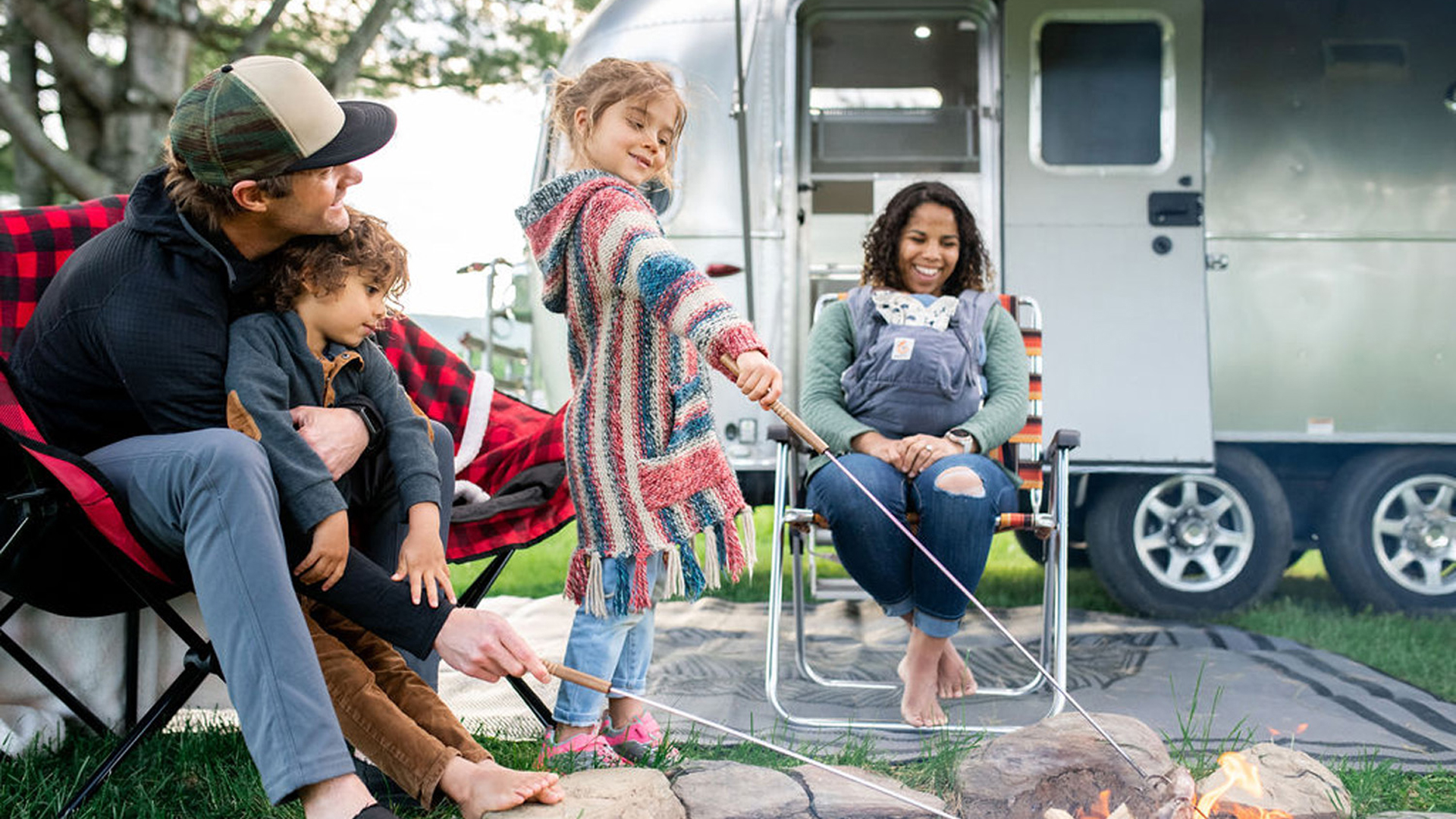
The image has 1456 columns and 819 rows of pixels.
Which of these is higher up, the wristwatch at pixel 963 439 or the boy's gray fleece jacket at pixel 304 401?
the boy's gray fleece jacket at pixel 304 401

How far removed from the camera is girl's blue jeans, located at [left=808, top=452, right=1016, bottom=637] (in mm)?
2662

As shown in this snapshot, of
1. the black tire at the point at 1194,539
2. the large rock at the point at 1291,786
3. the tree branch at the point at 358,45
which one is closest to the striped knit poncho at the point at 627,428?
the large rock at the point at 1291,786

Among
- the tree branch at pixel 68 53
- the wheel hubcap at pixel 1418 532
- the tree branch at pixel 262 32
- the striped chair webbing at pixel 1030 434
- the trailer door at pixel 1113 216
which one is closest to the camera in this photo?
the striped chair webbing at pixel 1030 434

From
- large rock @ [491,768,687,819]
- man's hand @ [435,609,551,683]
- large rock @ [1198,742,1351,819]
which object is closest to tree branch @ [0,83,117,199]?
man's hand @ [435,609,551,683]

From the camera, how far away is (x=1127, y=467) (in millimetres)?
4164

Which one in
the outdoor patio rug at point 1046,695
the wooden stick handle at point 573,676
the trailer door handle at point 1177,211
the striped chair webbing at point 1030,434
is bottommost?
the outdoor patio rug at point 1046,695

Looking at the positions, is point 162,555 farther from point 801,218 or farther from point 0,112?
point 0,112

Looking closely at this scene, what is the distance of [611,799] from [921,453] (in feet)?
3.94

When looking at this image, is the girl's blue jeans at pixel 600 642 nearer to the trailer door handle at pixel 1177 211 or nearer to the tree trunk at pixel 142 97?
the trailer door handle at pixel 1177 211

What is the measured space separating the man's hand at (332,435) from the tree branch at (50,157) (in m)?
4.13

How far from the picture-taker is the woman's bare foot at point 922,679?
272cm

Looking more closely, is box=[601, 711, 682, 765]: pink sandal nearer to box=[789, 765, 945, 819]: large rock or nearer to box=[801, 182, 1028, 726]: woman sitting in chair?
box=[789, 765, 945, 819]: large rock

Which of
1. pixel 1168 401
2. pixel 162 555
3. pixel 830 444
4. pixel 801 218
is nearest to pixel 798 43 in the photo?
pixel 801 218

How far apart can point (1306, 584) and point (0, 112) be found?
5.84 metres
